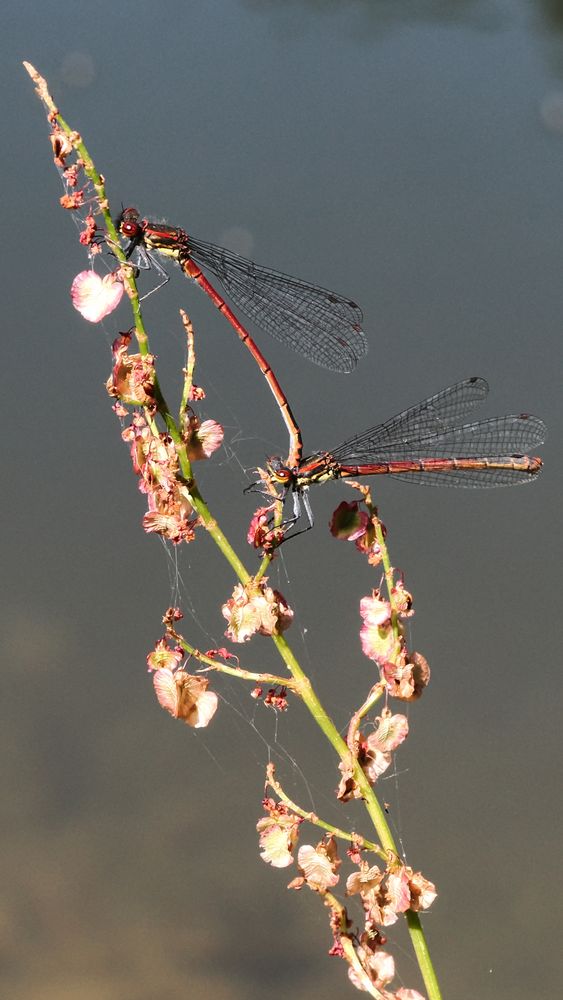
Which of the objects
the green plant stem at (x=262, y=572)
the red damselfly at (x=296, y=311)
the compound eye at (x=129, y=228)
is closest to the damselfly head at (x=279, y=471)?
the green plant stem at (x=262, y=572)

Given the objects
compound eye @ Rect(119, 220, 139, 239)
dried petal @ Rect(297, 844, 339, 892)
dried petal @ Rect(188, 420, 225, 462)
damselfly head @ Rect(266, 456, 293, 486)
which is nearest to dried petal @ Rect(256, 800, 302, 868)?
dried petal @ Rect(297, 844, 339, 892)

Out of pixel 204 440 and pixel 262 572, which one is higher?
pixel 204 440

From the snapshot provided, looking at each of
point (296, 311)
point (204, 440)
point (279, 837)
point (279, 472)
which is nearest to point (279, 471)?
point (279, 472)

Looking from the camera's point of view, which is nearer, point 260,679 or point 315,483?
point 260,679

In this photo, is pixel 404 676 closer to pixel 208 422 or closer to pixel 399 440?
pixel 208 422

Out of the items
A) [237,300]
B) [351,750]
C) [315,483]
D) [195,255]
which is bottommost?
[351,750]

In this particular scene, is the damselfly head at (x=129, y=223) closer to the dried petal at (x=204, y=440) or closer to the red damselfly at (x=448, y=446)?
→ the red damselfly at (x=448, y=446)

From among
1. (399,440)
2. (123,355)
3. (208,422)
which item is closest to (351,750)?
(208,422)

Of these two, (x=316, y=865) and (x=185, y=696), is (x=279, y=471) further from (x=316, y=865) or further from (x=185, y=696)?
(x=316, y=865)

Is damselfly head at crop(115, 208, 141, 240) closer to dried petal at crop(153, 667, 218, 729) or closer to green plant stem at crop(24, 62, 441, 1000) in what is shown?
green plant stem at crop(24, 62, 441, 1000)
